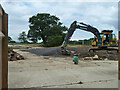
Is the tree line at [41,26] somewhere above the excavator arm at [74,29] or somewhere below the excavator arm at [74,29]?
above

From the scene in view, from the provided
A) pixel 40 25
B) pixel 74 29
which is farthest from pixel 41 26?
pixel 74 29

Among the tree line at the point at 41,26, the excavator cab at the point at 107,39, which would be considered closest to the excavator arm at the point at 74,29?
the excavator cab at the point at 107,39

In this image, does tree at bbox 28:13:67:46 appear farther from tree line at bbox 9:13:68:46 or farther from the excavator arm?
the excavator arm

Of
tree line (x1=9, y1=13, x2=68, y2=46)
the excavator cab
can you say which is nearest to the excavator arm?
the excavator cab

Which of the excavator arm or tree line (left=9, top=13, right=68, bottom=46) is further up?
tree line (left=9, top=13, right=68, bottom=46)

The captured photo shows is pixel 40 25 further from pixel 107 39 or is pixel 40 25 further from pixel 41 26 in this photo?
pixel 107 39

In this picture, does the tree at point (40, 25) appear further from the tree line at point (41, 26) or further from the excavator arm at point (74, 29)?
the excavator arm at point (74, 29)

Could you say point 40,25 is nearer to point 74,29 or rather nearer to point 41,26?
point 41,26

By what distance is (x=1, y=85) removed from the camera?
97.8 inches

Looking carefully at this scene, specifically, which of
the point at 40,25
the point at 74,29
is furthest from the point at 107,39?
the point at 40,25

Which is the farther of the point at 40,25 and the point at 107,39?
the point at 40,25

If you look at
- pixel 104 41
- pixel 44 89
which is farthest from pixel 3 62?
pixel 104 41

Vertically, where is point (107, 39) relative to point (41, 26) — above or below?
below

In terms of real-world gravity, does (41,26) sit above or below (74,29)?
above
